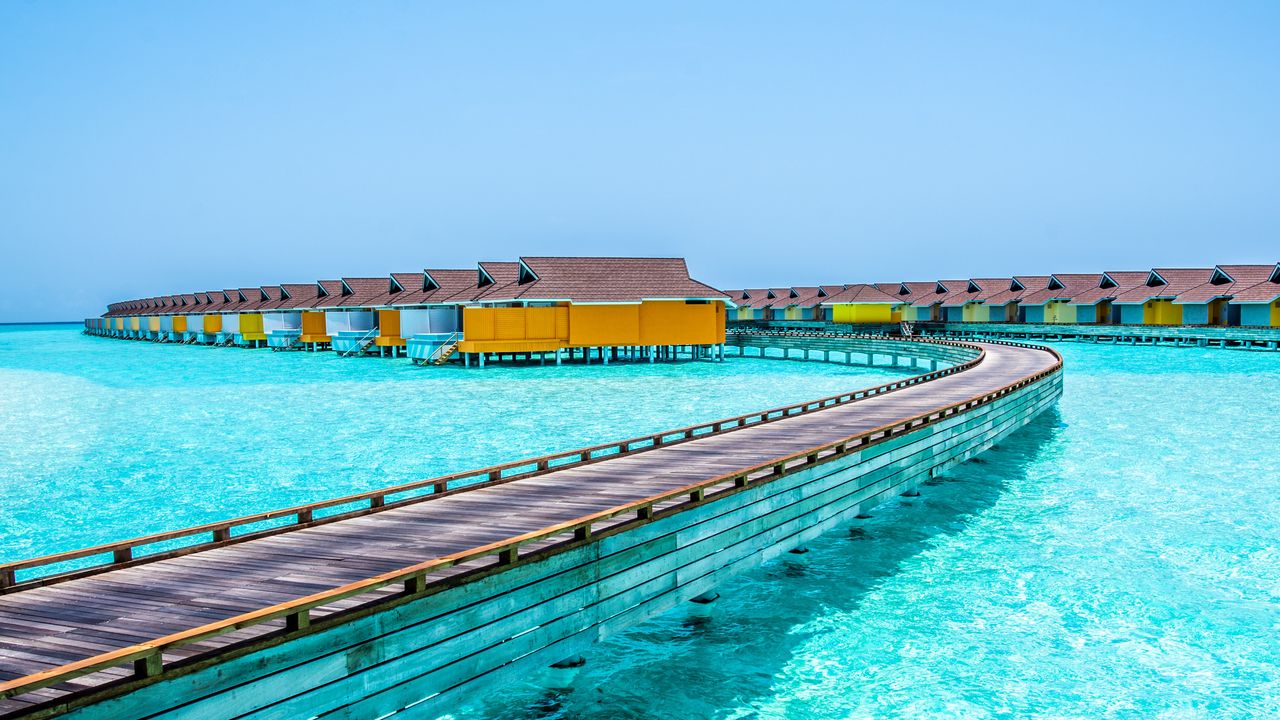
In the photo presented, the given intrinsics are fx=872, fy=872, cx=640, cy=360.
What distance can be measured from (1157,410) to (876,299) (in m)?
55.8

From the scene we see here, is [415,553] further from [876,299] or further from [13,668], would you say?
[876,299]

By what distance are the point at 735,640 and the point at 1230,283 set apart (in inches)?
2678

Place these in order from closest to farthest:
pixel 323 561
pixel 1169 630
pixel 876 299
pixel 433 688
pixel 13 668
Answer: pixel 13 668 < pixel 433 688 < pixel 323 561 < pixel 1169 630 < pixel 876 299

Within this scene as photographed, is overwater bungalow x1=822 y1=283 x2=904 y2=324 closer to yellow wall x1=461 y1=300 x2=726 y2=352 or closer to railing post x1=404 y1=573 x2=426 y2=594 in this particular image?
yellow wall x1=461 y1=300 x2=726 y2=352

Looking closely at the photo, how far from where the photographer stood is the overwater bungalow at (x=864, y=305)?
84.2m

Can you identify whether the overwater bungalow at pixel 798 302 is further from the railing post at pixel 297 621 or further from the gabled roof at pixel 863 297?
the railing post at pixel 297 621

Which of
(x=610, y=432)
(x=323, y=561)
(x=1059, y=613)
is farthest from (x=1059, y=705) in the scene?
(x=610, y=432)

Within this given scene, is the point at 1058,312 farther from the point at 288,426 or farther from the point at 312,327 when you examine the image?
the point at 288,426

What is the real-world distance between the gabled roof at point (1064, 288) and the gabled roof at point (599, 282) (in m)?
39.4

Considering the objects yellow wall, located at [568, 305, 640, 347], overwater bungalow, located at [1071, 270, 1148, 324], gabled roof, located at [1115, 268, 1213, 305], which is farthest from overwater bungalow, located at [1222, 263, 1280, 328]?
yellow wall, located at [568, 305, 640, 347]

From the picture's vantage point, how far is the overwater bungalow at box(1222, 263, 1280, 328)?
5844cm

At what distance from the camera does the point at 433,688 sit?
685 cm

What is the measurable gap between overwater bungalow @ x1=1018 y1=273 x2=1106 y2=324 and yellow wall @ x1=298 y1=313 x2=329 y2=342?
61252 millimetres

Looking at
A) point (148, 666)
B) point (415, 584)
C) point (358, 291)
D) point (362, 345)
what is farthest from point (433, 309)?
point (148, 666)
